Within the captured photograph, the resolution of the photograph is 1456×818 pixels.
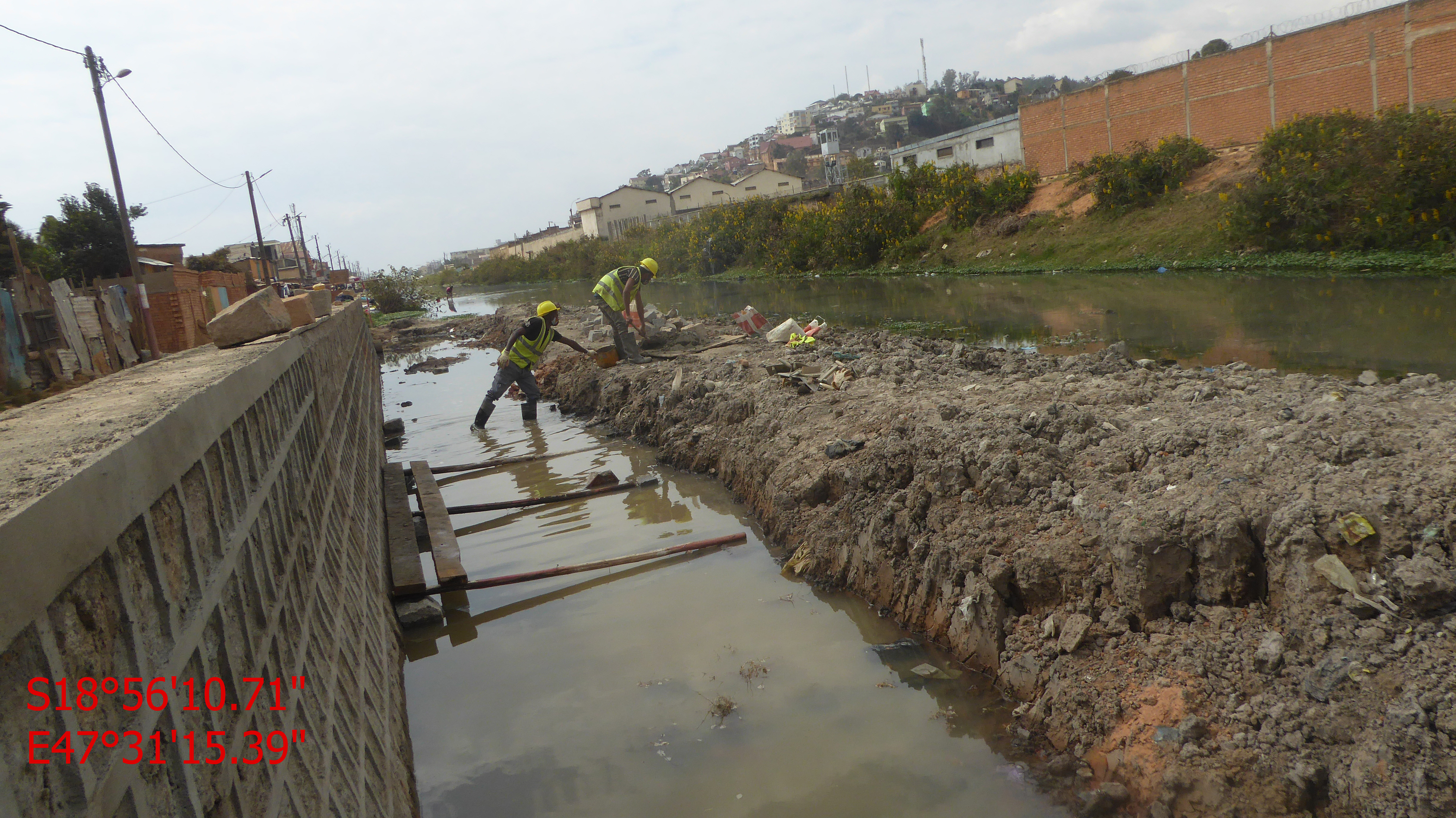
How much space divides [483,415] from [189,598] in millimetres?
10374

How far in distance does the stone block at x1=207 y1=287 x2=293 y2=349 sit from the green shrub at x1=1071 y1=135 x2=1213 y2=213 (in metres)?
26.5

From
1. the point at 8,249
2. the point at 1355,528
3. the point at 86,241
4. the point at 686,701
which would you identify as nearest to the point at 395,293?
the point at 86,241

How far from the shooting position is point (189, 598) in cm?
203

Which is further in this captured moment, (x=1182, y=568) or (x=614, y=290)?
(x=614, y=290)

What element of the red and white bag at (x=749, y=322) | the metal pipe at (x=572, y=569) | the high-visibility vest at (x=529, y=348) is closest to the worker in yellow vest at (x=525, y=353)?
the high-visibility vest at (x=529, y=348)

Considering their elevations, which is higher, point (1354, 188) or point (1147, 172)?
point (1147, 172)

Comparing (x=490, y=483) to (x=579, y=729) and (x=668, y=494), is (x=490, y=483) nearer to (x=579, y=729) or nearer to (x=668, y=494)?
(x=668, y=494)

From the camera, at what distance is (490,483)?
30.8 ft

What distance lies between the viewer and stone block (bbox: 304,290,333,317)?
29.2ft

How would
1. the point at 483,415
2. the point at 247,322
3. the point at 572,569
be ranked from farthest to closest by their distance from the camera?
the point at 483,415, the point at 572,569, the point at 247,322

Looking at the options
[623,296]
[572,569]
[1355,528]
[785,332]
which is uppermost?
[623,296]

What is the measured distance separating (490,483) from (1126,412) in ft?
21.5

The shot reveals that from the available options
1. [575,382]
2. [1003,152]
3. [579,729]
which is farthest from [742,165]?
[579,729]

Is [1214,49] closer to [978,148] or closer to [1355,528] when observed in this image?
[978,148]
